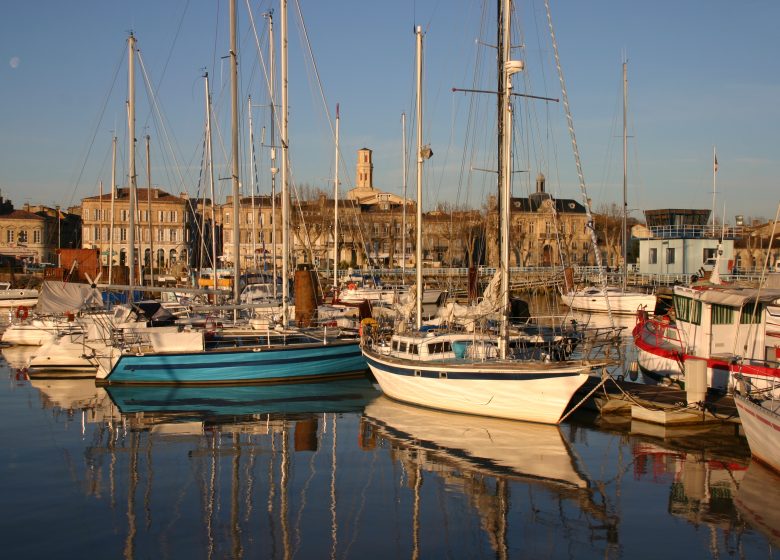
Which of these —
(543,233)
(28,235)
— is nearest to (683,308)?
(543,233)

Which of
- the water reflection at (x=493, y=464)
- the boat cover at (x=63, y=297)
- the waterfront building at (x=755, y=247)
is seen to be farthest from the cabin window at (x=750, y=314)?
the waterfront building at (x=755, y=247)

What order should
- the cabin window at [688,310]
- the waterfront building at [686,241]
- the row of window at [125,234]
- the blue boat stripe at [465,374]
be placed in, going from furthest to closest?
1. the row of window at [125,234]
2. the waterfront building at [686,241]
3. the cabin window at [688,310]
4. the blue boat stripe at [465,374]

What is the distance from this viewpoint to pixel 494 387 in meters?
22.2

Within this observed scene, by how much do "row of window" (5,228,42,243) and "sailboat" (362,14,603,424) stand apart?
9938 cm

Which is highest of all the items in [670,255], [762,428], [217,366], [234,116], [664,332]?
[234,116]

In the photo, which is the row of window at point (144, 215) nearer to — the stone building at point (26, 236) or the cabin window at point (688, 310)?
the stone building at point (26, 236)

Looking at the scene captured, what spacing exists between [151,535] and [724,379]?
16.5 meters

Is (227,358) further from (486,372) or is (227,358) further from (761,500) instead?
(761,500)

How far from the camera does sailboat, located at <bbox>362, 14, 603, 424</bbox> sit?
70.4 feet

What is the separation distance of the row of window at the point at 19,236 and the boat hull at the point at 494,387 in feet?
332

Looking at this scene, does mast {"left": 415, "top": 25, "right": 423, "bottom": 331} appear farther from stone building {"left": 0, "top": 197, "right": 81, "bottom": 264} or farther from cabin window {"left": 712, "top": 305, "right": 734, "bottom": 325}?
stone building {"left": 0, "top": 197, "right": 81, "bottom": 264}

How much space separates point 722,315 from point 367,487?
43.2ft

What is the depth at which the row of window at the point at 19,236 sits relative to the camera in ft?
366

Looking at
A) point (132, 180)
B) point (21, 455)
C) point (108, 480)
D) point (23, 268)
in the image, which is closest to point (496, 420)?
point (108, 480)
